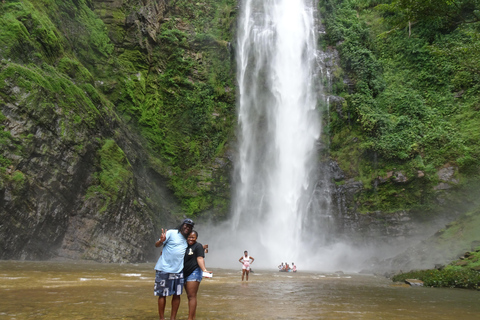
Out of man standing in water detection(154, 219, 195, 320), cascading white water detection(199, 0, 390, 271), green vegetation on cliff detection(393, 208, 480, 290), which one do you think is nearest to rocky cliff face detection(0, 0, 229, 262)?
cascading white water detection(199, 0, 390, 271)

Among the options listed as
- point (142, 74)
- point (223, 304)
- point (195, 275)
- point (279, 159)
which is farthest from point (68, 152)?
point (279, 159)

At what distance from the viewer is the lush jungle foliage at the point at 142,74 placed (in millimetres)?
16359

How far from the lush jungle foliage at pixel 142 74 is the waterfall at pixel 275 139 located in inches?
61.6

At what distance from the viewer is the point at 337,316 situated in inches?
191

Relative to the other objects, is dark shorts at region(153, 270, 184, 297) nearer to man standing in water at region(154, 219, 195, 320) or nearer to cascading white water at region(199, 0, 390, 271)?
man standing in water at region(154, 219, 195, 320)

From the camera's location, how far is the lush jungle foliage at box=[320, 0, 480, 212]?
73.1ft

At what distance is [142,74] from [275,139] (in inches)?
432

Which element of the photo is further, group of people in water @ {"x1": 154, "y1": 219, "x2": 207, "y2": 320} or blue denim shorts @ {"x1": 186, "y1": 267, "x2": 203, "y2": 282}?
blue denim shorts @ {"x1": 186, "y1": 267, "x2": 203, "y2": 282}

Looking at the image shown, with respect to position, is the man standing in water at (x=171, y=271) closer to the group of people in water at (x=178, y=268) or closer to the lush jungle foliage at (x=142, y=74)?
the group of people in water at (x=178, y=268)

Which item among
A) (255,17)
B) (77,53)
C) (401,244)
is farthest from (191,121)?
(401,244)

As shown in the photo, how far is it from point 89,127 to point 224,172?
10.4 metres

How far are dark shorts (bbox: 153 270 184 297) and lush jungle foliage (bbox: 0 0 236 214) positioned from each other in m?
13.6

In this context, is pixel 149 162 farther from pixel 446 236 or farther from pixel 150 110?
pixel 446 236

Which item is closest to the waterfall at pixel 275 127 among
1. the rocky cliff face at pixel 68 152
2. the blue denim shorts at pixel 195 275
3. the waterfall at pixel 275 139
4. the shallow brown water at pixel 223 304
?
the waterfall at pixel 275 139
